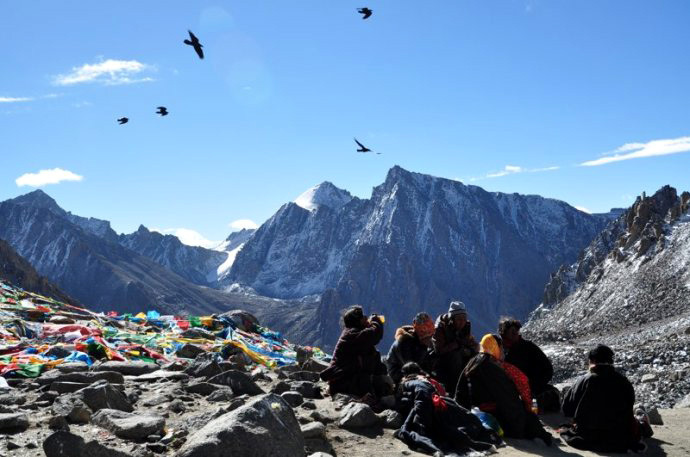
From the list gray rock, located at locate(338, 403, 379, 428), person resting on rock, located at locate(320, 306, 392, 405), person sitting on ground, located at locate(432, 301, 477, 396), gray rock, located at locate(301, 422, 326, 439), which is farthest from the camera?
person sitting on ground, located at locate(432, 301, 477, 396)

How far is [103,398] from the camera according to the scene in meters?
7.98

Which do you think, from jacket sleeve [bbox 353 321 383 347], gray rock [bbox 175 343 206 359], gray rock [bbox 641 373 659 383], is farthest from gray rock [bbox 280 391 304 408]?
gray rock [bbox 641 373 659 383]

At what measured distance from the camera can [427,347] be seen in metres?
10.6

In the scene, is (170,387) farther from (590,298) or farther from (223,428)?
(590,298)

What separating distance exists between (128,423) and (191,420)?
0.76 metres

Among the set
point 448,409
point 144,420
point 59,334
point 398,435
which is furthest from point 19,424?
point 59,334

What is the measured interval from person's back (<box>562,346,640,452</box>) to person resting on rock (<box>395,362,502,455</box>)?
144 cm

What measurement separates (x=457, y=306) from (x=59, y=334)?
1155 centimetres

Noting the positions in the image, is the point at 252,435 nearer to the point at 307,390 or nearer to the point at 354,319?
the point at 354,319

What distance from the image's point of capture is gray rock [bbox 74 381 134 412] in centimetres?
789

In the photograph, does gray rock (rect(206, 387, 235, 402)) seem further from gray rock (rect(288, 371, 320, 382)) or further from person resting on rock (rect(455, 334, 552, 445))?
person resting on rock (rect(455, 334, 552, 445))

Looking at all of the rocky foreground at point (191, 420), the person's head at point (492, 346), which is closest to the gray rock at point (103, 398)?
the rocky foreground at point (191, 420)

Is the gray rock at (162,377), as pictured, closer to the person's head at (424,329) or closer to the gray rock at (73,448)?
the person's head at (424,329)

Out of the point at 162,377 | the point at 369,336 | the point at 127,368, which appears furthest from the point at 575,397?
the point at 127,368
